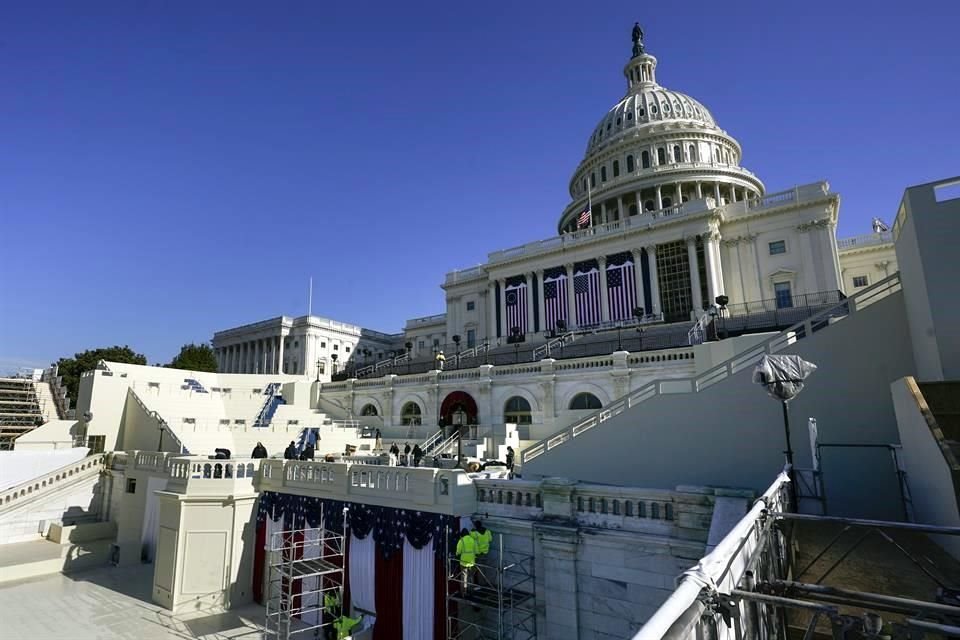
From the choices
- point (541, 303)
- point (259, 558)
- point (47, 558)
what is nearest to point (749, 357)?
point (259, 558)

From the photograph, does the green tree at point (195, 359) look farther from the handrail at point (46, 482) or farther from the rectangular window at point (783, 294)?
the rectangular window at point (783, 294)

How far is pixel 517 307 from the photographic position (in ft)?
180

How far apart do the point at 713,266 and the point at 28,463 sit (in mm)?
51926

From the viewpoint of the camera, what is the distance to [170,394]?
133 feet

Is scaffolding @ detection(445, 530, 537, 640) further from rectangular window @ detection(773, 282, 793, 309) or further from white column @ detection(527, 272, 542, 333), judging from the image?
white column @ detection(527, 272, 542, 333)

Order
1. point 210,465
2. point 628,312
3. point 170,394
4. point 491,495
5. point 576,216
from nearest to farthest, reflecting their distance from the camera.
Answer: point 491,495 → point 210,465 → point 170,394 → point 628,312 → point 576,216

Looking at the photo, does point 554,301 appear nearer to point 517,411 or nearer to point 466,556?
point 517,411

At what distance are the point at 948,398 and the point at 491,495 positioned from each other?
9.88 metres

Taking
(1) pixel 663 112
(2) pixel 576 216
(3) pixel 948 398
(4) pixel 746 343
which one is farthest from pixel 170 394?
(1) pixel 663 112

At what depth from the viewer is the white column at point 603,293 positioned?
159 ft

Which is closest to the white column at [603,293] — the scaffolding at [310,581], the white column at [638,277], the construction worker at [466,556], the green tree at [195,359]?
the white column at [638,277]

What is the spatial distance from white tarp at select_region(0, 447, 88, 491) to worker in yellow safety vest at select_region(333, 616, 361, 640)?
995 inches

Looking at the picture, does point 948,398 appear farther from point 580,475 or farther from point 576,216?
point 576,216

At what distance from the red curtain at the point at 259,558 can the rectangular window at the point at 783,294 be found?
43.2 meters
